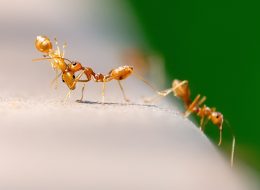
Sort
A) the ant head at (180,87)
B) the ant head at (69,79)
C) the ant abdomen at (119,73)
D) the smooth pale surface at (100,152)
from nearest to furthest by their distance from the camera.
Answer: the smooth pale surface at (100,152), the ant head at (69,79), the ant abdomen at (119,73), the ant head at (180,87)

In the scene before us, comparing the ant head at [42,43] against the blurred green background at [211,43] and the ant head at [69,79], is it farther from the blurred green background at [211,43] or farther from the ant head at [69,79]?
the blurred green background at [211,43]

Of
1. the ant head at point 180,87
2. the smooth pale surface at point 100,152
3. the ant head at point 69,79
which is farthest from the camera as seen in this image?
the ant head at point 180,87

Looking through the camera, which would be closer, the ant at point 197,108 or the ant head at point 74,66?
the ant head at point 74,66

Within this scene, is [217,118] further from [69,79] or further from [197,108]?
[69,79]

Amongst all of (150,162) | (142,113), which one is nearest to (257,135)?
(142,113)

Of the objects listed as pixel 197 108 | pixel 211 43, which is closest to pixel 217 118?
pixel 197 108

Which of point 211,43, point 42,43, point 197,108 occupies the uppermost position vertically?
point 211,43

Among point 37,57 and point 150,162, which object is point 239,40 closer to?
point 37,57

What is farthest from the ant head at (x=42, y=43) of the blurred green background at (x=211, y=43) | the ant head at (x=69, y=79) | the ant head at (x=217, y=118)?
the blurred green background at (x=211, y=43)

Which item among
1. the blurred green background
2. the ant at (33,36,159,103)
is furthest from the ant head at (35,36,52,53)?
the blurred green background
